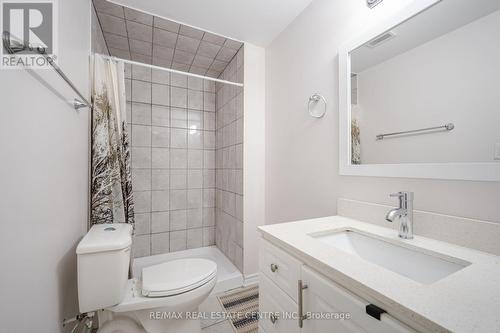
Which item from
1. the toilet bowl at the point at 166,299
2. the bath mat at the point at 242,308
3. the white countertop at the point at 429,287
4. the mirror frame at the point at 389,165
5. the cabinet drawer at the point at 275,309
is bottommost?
the bath mat at the point at 242,308

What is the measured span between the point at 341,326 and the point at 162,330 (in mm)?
1062

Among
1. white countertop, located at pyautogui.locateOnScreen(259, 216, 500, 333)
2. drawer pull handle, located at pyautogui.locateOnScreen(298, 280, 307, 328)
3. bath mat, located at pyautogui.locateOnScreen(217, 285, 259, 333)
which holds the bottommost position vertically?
bath mat, located at pyautogui.locateOnScreen(217, 285, 259, 333)

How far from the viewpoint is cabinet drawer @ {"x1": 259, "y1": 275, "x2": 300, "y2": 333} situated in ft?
2.38

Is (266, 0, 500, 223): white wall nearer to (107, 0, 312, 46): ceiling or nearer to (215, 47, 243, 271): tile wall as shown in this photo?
(107, 0, 312, 46): ceiling

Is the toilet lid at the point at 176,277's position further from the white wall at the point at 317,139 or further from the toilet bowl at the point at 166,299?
the white wall at the point at 317,139

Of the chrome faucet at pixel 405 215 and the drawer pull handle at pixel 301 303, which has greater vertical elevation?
the chrome faucet at pixel 405 215

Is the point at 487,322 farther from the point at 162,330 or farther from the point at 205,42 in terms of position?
the point at 205,42

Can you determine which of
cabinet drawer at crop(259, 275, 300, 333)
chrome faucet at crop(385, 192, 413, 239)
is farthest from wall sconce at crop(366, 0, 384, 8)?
cabinet drawer at crop(259, 275, 300, 333)

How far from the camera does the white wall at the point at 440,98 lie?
0.68m

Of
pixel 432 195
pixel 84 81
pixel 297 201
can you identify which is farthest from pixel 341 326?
pixel 84 81

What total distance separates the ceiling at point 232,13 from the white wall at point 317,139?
96 millimetres


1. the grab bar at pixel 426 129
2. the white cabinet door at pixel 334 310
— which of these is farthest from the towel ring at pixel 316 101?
the white cabinet door at pixel 334 310

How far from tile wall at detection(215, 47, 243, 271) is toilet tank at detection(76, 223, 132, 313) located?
1.07 meters

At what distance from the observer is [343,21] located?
3.77 ft
